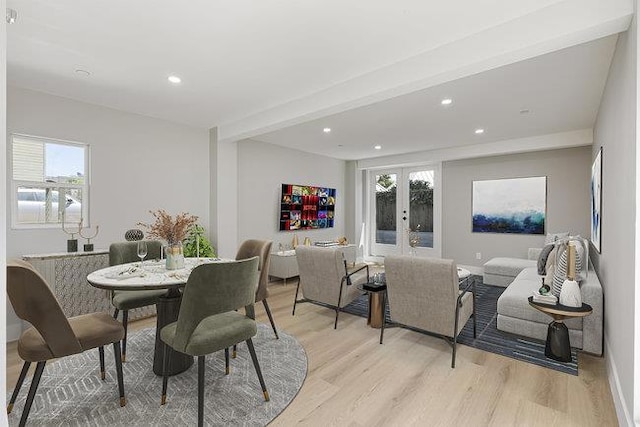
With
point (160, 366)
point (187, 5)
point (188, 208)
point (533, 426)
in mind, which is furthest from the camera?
point (188, 208)

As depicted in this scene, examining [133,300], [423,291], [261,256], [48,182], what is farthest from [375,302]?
[48,182]

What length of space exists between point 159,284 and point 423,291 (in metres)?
2.09

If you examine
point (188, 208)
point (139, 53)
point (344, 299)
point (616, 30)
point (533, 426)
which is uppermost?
point (139, 53)

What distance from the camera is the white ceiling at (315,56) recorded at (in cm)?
203

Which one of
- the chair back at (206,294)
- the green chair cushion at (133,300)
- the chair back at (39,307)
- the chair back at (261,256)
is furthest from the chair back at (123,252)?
the chair back at (206,294)

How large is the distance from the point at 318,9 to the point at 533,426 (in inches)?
115

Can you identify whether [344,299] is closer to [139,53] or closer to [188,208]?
[188,208]

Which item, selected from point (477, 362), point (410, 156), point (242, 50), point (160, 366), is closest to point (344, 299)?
point (477, 362)

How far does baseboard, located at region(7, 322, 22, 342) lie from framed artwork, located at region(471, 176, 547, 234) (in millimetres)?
6902

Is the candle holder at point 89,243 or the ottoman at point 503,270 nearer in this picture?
the candle holder at point 89,243

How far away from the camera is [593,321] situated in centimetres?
272

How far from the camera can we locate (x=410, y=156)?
21.9ft

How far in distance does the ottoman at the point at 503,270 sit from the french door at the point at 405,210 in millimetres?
1453

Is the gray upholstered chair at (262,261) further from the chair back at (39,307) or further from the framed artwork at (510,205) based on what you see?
the framed artwork at (510,205)
